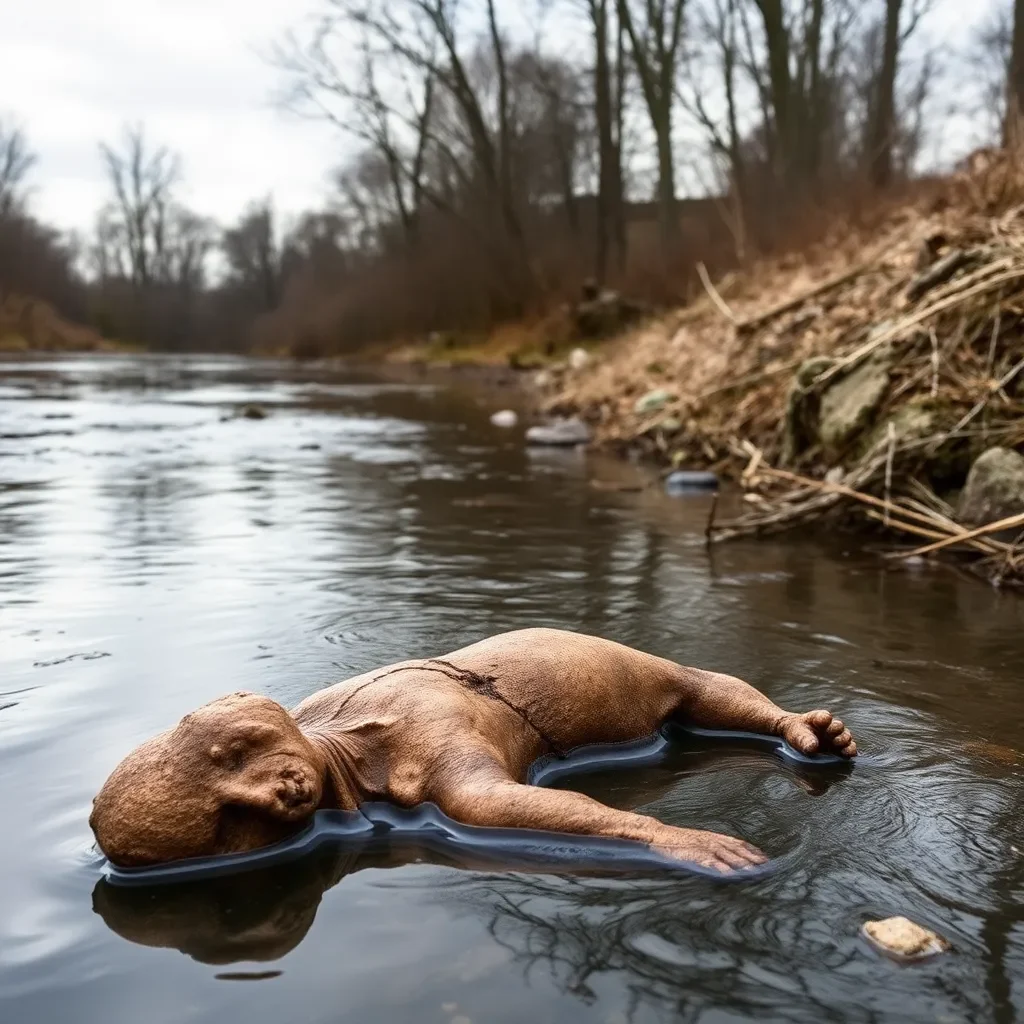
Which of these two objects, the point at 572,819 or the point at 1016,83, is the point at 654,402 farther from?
the point at 572,819

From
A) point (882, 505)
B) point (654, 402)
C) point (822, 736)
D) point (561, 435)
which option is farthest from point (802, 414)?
point (822, 736)

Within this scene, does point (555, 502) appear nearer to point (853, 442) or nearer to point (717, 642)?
point (853, 442)

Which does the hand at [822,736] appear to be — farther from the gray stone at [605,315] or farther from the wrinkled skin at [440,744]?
the gray stone at [605,315]

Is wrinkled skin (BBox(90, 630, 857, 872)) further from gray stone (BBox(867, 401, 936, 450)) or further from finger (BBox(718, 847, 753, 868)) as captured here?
gray stone (BBox(867, 401, 936, 450))

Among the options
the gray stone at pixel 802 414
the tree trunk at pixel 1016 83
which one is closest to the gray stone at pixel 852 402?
the gray stone at pixel 802 414

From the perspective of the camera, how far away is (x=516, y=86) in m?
38.8

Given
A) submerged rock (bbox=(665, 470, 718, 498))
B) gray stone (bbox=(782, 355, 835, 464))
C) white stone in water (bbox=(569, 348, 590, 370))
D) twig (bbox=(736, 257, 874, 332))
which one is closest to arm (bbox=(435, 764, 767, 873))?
gray stone (bbox=(782, 355, 835, 464))

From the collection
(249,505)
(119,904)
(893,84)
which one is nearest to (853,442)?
(249,505)

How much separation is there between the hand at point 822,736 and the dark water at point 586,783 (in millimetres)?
112

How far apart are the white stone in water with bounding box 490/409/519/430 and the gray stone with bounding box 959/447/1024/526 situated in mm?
9071

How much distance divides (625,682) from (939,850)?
3.61 ft

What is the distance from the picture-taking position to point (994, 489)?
240 inches

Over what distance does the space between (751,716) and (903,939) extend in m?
1.32

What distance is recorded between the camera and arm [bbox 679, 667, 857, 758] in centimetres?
332
